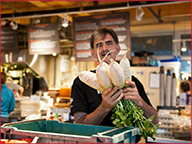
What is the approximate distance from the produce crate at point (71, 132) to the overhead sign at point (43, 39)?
3.36 m

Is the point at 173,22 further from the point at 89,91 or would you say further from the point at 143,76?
the point at 89,91

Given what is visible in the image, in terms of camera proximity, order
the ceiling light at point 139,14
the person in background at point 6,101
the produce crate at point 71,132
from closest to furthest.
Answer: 1. the produce crate at point 71,132
2. the ceiling light at point 139,14
3. the person in background at point 6,101

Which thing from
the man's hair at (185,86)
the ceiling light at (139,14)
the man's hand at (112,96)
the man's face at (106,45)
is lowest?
the man's hair at (185,86)

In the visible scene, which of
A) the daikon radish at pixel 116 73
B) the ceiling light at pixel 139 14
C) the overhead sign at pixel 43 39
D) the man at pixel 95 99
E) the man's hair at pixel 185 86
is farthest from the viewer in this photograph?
the man's hair at pixel 185 86

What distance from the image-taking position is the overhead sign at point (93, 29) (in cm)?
420

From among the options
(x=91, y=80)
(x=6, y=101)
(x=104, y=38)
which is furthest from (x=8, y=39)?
(x=91, y=80)

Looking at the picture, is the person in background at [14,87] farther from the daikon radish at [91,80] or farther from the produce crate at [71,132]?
the daikon radish at [91,80]

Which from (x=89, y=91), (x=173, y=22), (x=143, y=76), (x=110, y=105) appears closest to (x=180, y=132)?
(x=89, y=91)

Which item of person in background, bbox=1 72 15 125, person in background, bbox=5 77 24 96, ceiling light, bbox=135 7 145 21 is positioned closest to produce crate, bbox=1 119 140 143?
ceiling light, bbox=135 7 145 21

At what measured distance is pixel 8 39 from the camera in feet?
17.5

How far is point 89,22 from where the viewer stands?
446 cm

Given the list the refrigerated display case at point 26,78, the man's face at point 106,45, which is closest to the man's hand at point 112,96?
the man's face at point 106,45

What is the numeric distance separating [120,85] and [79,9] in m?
3.24

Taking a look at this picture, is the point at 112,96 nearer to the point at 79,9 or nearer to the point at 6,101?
the point at 79,9
